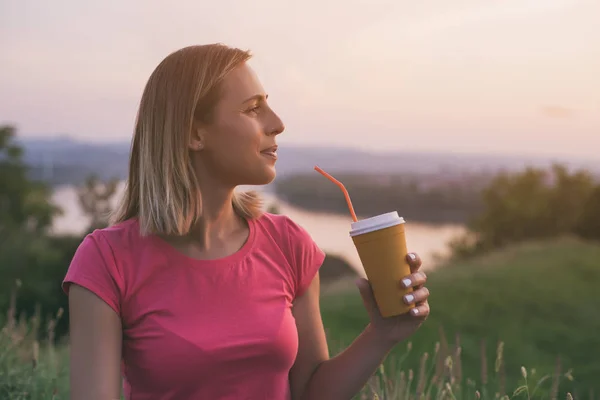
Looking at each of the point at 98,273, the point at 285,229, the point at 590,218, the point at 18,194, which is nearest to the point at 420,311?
the point at 285,229

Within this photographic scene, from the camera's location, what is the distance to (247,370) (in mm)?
2908

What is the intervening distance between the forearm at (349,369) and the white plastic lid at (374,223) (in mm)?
444

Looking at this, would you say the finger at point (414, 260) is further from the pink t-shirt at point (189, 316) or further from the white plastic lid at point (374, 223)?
the pink t-shirt at point (189, 316)

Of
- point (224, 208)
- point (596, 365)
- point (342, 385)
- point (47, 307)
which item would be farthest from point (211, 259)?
point (47, 307)

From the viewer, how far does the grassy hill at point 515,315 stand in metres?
12.3

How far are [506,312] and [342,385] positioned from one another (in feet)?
39.8

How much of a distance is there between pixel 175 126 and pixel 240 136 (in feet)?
0.84

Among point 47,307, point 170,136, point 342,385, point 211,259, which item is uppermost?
point 170,136

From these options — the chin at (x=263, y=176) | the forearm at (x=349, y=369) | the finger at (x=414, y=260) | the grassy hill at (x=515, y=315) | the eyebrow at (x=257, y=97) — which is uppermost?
the eyebrow at (x=257, y=97)

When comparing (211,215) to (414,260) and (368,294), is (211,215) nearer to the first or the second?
(368,294)

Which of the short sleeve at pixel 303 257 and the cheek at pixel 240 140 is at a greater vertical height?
the cheek at pixel 240 140

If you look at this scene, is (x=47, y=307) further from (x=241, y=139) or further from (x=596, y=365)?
(x=241, y=139)

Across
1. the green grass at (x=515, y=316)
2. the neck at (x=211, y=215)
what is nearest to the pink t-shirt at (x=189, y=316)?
the neck at (x=211, y=215)

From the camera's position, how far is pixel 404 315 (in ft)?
9.73
